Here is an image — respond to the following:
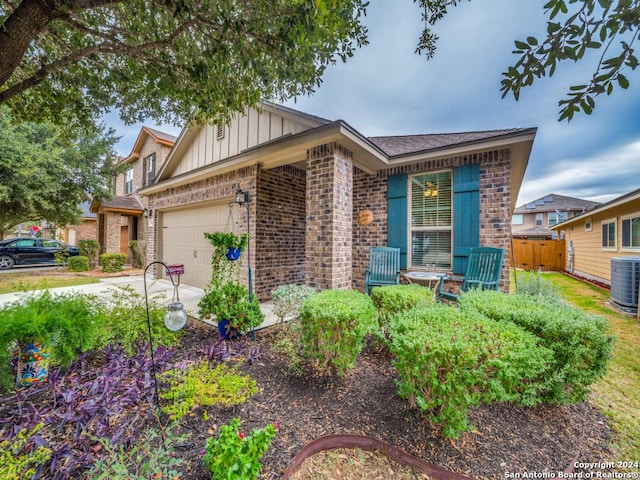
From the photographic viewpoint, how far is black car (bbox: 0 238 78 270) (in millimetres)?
10648

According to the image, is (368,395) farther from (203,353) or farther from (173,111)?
(173,111)

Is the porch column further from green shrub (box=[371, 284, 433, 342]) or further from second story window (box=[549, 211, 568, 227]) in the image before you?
second story window (box=[549, 211, 568, 227])

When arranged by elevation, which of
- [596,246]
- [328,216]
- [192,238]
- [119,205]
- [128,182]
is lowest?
[596,246]

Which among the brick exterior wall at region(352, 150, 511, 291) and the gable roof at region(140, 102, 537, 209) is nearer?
the gable roof at region(140, 102, 537, 209)

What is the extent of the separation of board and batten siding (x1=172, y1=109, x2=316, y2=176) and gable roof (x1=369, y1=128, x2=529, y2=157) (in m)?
1.90

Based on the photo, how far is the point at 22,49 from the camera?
7.25 feet

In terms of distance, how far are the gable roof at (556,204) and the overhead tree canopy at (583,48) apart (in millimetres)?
27559

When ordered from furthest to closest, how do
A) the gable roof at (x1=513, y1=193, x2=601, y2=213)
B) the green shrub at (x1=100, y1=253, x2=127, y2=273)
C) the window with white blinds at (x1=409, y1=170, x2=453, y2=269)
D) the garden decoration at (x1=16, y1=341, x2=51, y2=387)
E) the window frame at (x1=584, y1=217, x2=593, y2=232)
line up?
the gable roof at (x1=513, y1=193, x2=601, y2=213)
the window frame at (x1=584, y1=217, x2=593, y2=232)
the green shrub at (x1=100, y1=253, x2=127, y2=273)
the window with white blinds at (x1=409, y1=170, x2=453, y2=269)
the garden decoration at (x1=16, y1=341, x2=51, y2=387)

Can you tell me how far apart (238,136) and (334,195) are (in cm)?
319

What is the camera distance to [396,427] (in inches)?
77.2

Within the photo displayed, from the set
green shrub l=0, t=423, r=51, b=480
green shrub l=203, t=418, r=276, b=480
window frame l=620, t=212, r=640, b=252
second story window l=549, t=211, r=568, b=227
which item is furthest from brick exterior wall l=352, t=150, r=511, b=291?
second story window l=549, t=211, r=568, b=227

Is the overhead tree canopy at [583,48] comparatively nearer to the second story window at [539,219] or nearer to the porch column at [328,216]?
the porch column at [328,216]

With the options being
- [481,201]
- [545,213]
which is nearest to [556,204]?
[545,213]

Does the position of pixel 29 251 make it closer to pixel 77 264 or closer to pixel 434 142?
pixel 77 264
